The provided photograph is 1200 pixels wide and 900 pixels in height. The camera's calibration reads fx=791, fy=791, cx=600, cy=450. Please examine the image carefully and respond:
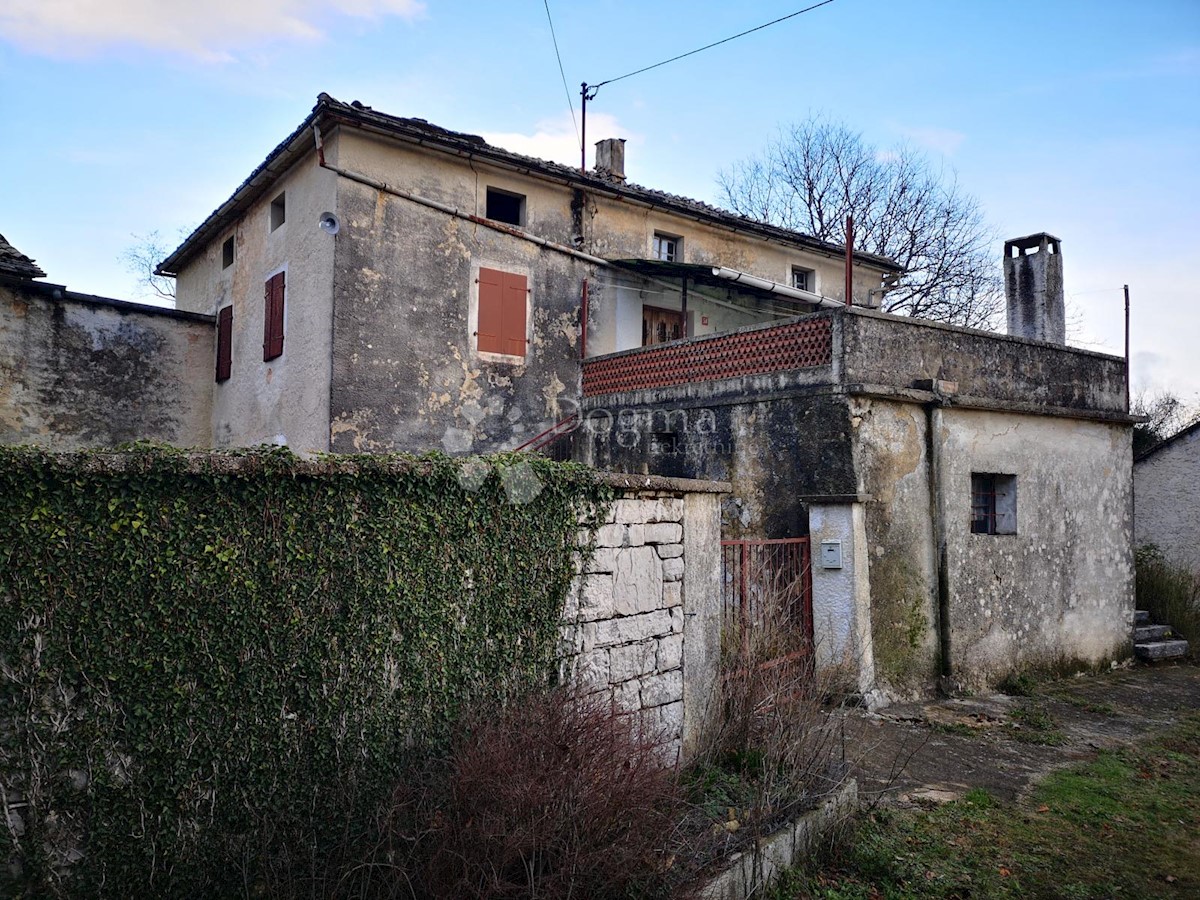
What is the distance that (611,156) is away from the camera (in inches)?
628

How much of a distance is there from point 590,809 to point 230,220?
554 inches

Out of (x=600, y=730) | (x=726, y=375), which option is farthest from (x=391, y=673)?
(x=726, y=375)

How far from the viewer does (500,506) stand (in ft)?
14.4

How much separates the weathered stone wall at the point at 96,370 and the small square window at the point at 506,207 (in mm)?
5855

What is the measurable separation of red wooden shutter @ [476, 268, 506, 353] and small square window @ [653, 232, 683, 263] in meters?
3.72

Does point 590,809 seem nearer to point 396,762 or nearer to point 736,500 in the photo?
point 396,762

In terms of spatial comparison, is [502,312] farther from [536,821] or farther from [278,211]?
[536,821]

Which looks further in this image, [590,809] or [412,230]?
[412,230]

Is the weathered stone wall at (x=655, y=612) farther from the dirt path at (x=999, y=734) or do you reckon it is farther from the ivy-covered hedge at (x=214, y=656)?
the dirt path at (x=999, y=734)

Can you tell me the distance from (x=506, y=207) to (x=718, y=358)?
5.00 metres

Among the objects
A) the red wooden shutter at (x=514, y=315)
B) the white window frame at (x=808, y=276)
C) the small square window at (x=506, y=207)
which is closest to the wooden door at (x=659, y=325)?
the red wooden shutter at (x=514, y=315)

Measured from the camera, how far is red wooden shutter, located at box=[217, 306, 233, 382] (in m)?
13.7

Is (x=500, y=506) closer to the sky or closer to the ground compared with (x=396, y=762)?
closer to the sky

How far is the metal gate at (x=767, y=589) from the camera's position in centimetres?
636
